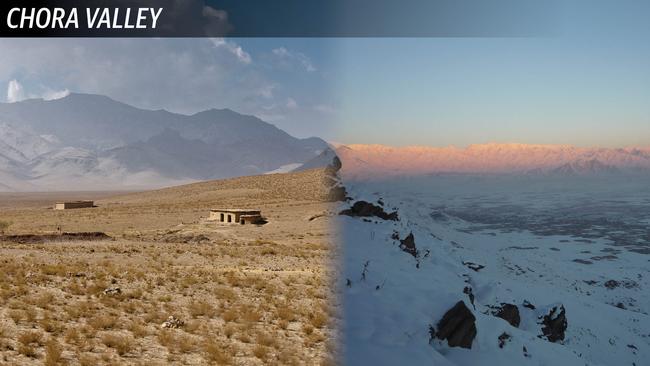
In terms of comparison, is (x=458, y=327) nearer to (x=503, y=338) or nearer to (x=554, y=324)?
(x=503, y=338)

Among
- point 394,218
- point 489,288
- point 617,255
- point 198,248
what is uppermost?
point 394,218

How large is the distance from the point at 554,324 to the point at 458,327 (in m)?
17.4

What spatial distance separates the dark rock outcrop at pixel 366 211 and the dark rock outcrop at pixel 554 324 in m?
10.1

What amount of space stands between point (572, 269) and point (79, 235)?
114422mm

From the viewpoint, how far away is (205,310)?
10.1 meters

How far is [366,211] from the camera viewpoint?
18578mm

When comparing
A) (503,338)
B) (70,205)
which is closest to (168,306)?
(503,338)

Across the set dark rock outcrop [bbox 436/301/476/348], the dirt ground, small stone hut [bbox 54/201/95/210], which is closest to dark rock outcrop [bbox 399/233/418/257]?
the dirt ground

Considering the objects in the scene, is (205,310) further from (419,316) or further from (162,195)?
(162,195)

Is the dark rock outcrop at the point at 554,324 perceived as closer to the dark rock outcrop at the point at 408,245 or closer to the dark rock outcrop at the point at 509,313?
the dark rock outcrop at the point at 509,313

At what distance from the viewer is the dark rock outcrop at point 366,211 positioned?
18.0 metres

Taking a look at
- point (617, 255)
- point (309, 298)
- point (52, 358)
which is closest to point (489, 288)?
point (309, 298)

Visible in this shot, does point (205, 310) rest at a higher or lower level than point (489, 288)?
higher

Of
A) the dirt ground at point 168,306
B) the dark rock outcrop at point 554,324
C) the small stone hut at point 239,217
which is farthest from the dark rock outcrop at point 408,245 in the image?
the small stone hut at point 239,217
